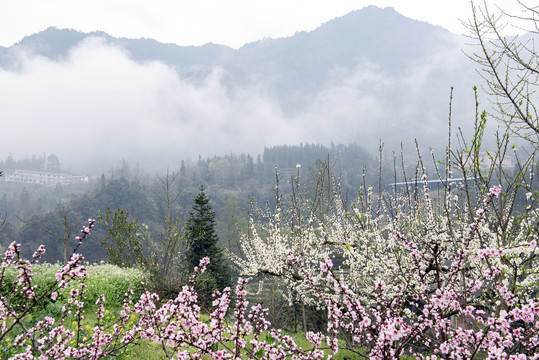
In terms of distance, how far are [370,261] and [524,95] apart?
399 centimetres

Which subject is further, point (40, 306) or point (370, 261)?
point (40, 306)

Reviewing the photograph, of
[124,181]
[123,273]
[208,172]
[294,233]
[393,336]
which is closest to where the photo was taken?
[393,336]

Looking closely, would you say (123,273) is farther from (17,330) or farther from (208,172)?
(208,172)

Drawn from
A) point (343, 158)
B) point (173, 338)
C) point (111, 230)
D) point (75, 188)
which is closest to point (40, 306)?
point (111, 230)

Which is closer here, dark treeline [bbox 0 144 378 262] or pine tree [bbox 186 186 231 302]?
pine tree [bbox 186 186 231 302]

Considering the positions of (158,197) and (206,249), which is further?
(158,197)

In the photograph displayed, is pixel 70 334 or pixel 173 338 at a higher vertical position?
pixel 173 338

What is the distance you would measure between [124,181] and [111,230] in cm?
7713

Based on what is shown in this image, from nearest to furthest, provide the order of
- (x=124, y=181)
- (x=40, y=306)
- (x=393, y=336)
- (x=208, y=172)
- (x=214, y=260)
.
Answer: (x=393, y=336) < (x=40, y=306) < (x=214, y=260) < (x=124, y=181) < (x=208, y=172)

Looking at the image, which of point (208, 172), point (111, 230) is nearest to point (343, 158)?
point (208, 172)

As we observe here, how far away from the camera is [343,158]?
16725 cm

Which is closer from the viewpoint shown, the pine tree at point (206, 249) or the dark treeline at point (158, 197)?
the pine tree at point (206, 249)

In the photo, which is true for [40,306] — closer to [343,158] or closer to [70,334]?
[70,334]

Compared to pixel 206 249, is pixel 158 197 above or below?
above
